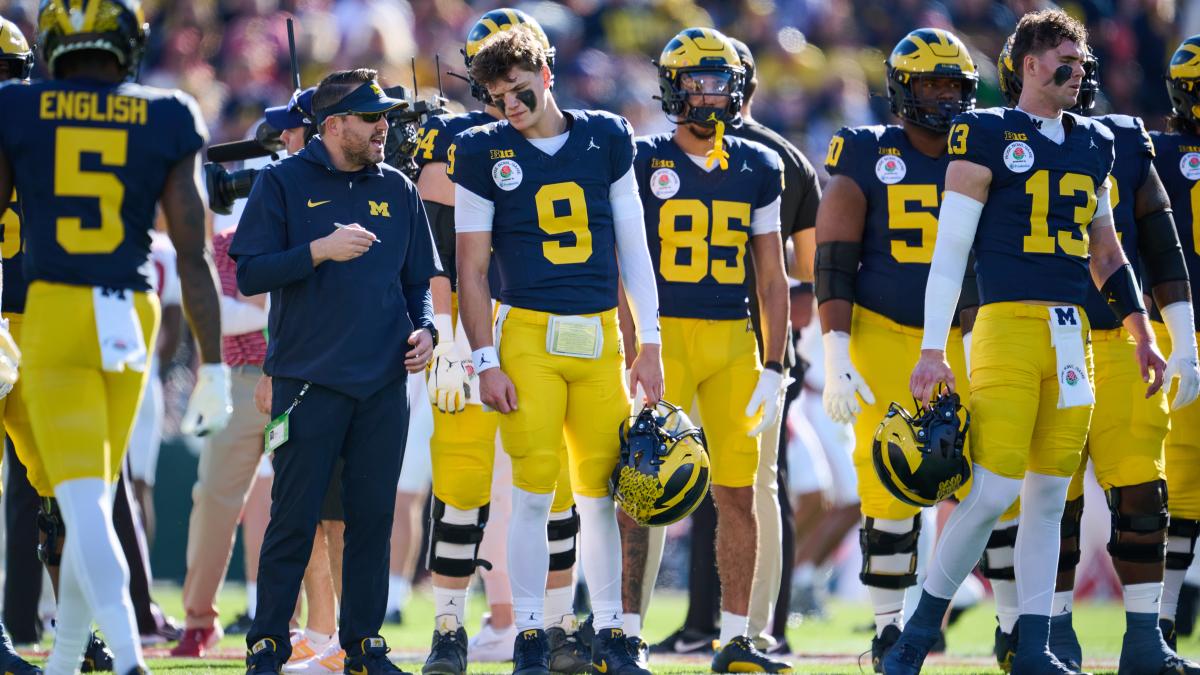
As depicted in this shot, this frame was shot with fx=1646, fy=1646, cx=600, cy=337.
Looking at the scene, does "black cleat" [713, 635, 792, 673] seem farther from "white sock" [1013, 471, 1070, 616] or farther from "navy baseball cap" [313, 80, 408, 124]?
"navy baseball cap" [313, 80, 408, 124]

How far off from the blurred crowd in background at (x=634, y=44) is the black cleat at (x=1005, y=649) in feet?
25.4

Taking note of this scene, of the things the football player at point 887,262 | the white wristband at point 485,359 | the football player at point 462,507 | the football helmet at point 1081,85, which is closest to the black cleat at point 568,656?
the football player at point 462,507

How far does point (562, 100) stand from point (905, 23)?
12.3 feet

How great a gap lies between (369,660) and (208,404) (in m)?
1.26

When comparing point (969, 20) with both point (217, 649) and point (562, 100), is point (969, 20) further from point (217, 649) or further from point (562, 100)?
point (217, 649)

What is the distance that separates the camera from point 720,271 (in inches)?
257

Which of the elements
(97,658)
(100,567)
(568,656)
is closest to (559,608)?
(568,656)

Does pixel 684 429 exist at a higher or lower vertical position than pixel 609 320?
lower

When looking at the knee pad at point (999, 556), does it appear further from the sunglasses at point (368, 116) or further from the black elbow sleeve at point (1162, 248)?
the sunglasses at point (368, 116)

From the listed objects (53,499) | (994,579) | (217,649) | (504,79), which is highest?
(504,79)

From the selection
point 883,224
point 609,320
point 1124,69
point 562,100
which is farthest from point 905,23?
point 609,320

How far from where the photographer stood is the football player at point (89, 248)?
4.52 metres

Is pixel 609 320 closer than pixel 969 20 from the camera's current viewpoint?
Yes

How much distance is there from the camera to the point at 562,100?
14500 millimetres
